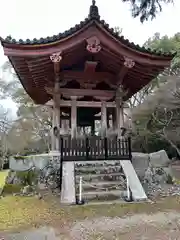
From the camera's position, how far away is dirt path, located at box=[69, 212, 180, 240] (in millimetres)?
2699

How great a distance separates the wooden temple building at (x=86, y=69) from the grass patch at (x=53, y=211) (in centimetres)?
148

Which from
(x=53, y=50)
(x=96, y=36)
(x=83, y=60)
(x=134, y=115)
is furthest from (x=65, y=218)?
(x=134, y=115)

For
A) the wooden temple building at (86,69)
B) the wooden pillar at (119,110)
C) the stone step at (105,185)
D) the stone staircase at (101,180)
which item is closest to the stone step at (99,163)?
the stone staircase at (101,180)

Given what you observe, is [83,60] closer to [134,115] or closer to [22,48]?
[22,48]

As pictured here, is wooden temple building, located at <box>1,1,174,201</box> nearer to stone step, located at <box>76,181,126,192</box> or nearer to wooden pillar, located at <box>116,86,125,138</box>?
wooden pillar, located at <box>116,86,125,138</box>

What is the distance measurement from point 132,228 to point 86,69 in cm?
436

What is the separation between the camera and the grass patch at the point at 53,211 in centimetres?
325

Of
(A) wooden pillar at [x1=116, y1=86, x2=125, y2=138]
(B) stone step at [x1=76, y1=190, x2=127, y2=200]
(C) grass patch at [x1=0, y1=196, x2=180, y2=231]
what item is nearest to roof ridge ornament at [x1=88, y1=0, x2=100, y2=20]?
(A) wooden pillar at [x1=116, y1=86, x2=125, y2=138]

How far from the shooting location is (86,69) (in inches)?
243

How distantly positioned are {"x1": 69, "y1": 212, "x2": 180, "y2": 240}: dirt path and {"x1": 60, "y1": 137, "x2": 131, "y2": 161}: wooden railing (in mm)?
2080

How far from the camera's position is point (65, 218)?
339 centimetres

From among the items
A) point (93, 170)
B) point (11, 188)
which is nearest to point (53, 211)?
point (93, 170)

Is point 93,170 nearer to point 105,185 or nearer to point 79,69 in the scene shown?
point 105,185

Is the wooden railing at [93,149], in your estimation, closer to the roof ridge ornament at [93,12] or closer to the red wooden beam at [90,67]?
the red wooden beam at [90,67]
